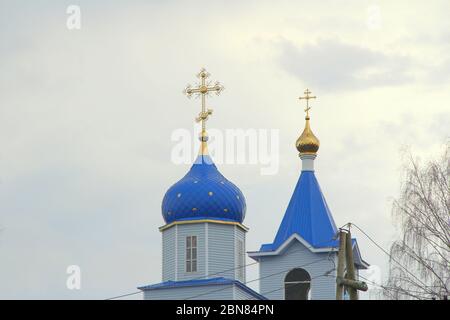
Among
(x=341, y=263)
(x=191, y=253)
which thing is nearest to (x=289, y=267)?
(x=191, y=253)

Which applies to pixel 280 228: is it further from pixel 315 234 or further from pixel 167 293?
pixel 167 293

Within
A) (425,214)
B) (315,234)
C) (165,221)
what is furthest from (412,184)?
(165,221)

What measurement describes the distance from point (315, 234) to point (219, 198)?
Answer: 9.56 ft

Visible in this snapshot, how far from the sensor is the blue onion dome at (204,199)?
123ft

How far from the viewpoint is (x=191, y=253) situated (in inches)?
1475

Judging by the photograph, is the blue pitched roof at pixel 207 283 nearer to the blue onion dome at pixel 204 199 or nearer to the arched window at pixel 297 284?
the arched window at pixel 297 284

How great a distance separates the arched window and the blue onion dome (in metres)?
2.25

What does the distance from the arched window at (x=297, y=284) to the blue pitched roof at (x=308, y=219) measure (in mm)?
893

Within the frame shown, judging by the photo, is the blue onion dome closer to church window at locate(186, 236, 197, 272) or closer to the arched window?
church window at locate(186, 236, 197, 272)

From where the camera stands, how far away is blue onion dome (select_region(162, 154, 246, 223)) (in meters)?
37.6

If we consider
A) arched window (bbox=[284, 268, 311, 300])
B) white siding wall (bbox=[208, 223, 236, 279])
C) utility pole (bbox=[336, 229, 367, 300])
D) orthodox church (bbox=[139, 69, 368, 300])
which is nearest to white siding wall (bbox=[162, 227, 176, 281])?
orthodox church (bbox=[139, 69, 368, 300])
